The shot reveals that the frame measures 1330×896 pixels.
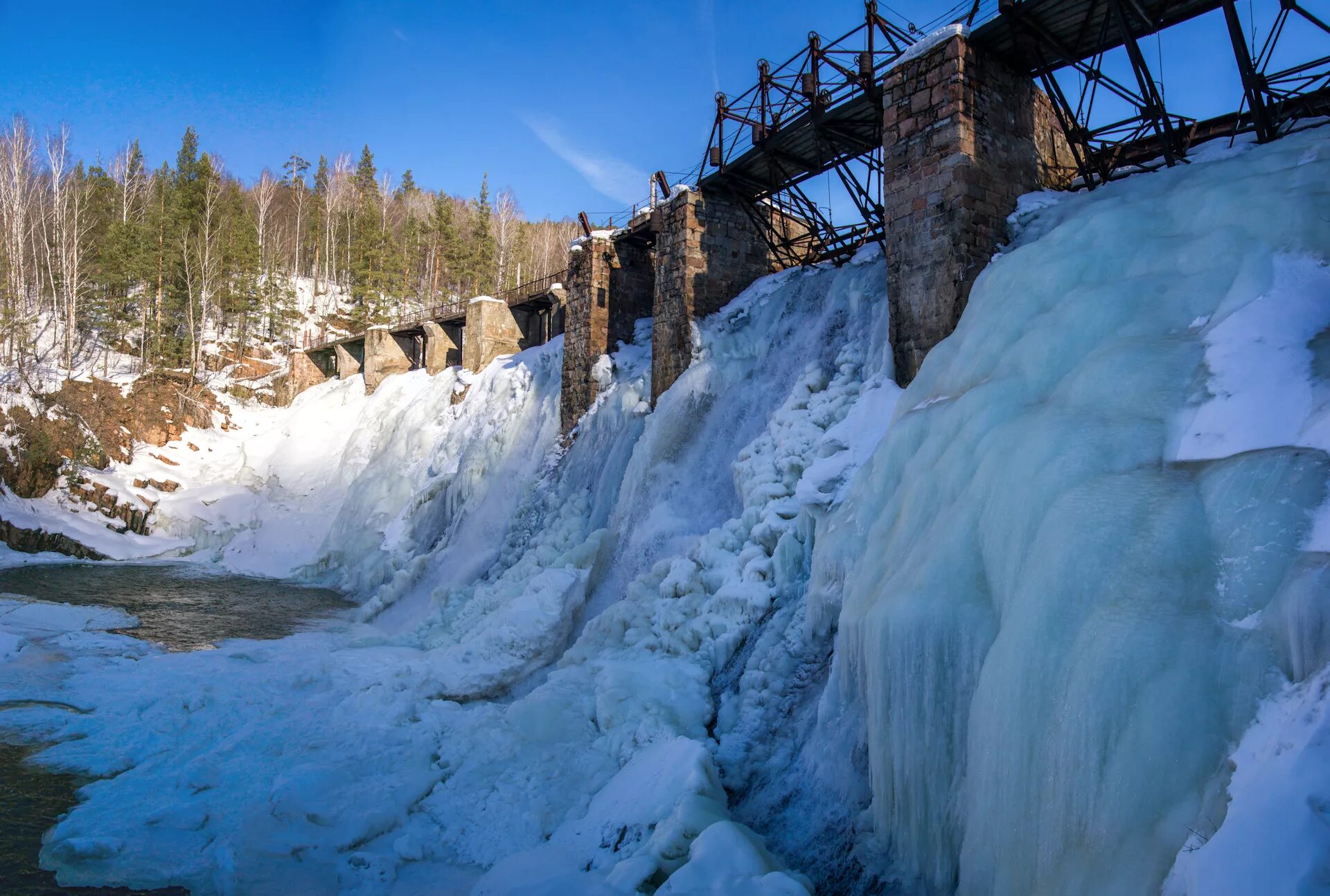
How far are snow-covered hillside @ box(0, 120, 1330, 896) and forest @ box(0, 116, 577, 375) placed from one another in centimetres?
2598

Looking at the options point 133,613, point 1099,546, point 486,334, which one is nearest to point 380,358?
point 486,334

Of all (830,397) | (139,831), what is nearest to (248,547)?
(139,831)

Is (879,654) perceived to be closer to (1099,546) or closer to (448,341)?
(1099,546)

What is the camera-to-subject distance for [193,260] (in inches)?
1273

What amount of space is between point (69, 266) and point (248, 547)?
20.8 m

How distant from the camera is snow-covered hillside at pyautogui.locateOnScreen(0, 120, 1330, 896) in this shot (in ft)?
8.88

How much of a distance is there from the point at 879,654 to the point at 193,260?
37.2 m

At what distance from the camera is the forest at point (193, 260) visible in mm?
30469

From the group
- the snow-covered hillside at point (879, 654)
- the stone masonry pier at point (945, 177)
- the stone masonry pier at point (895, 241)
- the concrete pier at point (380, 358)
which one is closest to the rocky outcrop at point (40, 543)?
the snow-covered hillside at point (879, 654)

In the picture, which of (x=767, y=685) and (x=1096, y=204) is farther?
(x=1096, y=204)

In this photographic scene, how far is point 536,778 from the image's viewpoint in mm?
5840

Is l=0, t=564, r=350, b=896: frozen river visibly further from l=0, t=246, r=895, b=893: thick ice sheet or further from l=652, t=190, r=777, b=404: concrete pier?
l=652, t=190, r=777, b=404: concrete pier

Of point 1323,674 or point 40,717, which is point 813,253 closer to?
point 1323,674

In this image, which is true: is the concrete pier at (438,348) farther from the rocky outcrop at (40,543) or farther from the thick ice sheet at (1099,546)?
the thick ice sheet at (1099,546)
